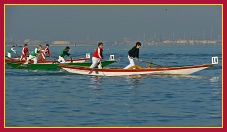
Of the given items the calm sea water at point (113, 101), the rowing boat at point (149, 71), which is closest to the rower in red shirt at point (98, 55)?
the rowing boat at point (149, 71)

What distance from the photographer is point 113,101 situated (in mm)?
20406

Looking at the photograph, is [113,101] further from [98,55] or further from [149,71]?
[98,55]

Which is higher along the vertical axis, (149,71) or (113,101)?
(149,71)

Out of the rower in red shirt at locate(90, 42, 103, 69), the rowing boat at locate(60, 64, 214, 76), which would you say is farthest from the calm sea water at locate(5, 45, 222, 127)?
the rower in red shirt at locate(90, 42, 103, 69)

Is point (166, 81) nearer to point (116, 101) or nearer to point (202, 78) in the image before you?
point (202, 78)

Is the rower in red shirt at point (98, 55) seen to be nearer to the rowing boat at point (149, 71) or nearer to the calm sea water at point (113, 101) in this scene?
the rowing boat at point (149, 71)

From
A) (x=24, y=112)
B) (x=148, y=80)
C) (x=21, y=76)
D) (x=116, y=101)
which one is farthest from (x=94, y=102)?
(x=21, y=76)

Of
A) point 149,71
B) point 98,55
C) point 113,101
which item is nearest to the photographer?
point 113,101

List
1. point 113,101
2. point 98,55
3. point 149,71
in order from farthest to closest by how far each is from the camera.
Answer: point 98,55
point 149,71
point 113,101

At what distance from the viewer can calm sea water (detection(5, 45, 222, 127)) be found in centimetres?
1591

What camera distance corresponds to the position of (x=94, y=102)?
20016mm

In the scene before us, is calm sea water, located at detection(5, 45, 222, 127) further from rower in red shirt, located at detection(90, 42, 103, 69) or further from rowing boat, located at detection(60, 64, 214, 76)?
rower in red shirt, located at detection(90, 42, 103, 69)

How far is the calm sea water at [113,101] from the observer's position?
15.9 metres

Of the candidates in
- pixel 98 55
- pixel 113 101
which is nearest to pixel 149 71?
pixel 98 55
